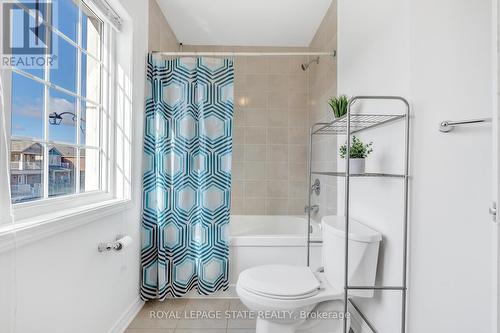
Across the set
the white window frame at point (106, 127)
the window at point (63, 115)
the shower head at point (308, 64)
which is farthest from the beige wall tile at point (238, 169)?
the window at point (63, 115)

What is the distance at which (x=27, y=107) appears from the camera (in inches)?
47.9

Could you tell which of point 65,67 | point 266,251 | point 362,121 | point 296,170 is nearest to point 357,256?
point 362,121

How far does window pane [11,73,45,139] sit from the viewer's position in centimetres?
115

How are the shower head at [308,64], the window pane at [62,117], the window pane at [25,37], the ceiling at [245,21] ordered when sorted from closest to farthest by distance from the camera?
the window pane at [25,37]
the window pane at [62,117]
the ceiling at [245,21]
the shower head at [308,64]

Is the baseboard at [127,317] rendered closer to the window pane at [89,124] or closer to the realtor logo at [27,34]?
the window pane at [89,124]

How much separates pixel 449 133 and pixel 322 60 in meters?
1.75

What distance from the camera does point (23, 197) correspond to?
1.21 meters

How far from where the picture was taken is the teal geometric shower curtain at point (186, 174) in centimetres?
220

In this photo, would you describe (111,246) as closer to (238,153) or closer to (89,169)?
(89,169)

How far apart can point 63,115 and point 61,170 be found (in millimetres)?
279

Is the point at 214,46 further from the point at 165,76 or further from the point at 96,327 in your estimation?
the point at 96,327

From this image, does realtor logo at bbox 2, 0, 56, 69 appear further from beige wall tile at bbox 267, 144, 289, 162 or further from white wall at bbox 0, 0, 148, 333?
beige wall tile at bbox 267, 144, 289, 162

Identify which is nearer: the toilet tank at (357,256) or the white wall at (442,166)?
the white wall at (442,166)

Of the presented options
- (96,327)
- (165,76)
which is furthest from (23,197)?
(165,76)
